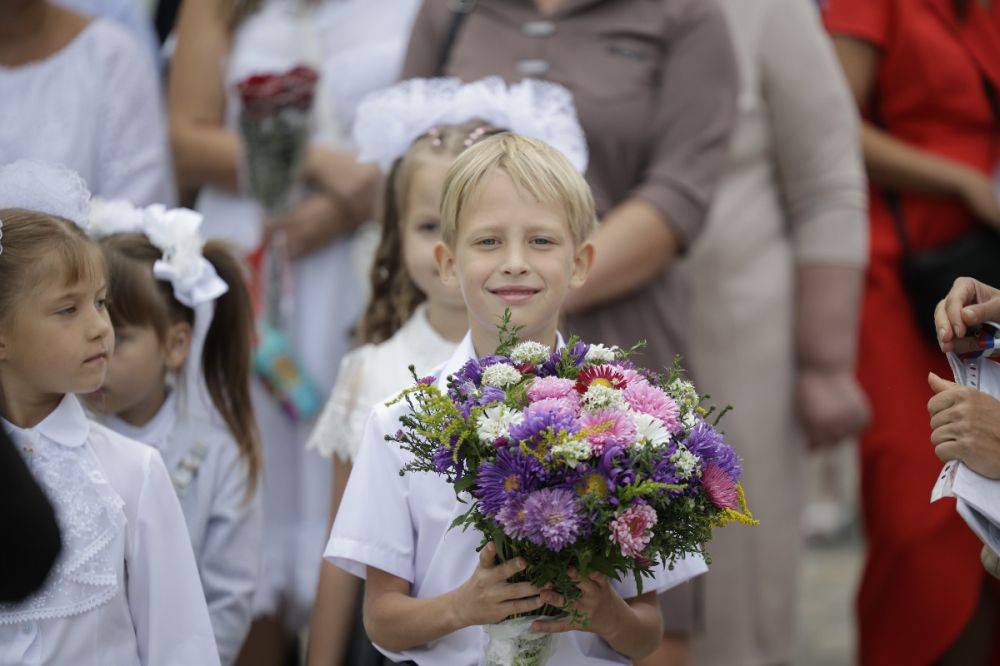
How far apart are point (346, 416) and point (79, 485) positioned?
2.86ft

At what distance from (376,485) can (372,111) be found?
4.06ft

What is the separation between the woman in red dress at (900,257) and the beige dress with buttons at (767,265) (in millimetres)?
147

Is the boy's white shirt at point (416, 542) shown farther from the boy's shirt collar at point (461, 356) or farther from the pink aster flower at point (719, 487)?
the pink aster flower at point (719, 487)

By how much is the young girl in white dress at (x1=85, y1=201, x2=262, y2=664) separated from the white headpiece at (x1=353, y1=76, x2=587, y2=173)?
517mm

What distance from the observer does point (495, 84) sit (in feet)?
12.5

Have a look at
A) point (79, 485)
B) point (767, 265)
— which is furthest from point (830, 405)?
point (79, 485)

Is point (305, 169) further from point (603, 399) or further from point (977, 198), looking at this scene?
point (603, 399)

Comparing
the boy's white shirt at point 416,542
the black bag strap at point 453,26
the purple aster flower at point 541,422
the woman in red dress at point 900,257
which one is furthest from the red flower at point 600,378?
the woman in red dress at point 900,257

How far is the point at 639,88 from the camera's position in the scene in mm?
3977

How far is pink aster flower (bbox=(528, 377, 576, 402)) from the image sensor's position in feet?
8.00

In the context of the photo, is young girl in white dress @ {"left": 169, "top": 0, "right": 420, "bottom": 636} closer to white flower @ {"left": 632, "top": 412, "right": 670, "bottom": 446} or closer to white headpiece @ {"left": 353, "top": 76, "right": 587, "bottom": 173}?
white headpiece @ {"left": 353, "top": 76, "right": 587, "bottom": 173}

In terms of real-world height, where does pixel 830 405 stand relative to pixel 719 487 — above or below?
below

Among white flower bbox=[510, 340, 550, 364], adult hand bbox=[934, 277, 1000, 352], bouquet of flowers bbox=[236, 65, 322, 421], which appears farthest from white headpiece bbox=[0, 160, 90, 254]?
adult hand bbox=[934, 277, 1000, 352]

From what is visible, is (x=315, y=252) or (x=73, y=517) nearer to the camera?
(x=73, y=517)
